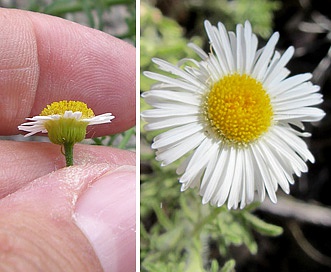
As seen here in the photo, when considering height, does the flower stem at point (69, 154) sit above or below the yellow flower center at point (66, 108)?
below

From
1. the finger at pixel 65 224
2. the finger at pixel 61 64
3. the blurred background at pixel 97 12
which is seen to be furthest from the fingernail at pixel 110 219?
the blurred background at pixel 97 12

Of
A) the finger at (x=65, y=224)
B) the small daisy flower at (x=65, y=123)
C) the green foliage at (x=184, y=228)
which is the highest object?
the small daisy flower at (x=65, y=123)

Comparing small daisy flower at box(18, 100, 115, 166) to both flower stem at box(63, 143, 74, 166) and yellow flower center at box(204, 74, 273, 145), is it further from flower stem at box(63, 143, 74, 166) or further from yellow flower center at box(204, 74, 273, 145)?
yellow flower center at box(204, 74, 273, 145)

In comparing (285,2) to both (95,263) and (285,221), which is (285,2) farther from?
(95,263)

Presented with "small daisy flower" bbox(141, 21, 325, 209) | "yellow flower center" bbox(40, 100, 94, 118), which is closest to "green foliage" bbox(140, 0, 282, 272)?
"small daisy flower" bbox(141, 21, 325, 209)

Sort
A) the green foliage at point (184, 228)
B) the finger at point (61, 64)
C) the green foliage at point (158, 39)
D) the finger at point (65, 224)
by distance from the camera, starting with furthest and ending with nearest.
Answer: the green foliage at point (158, 39) < the green foliage at point (184, 228) < the finger at point (61, 64) < the finger at point (65, 224)

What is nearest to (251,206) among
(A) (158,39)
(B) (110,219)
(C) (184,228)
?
(C) (184,228)

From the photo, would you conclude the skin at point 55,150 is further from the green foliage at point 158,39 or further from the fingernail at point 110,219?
the green foliage at point 158,39
